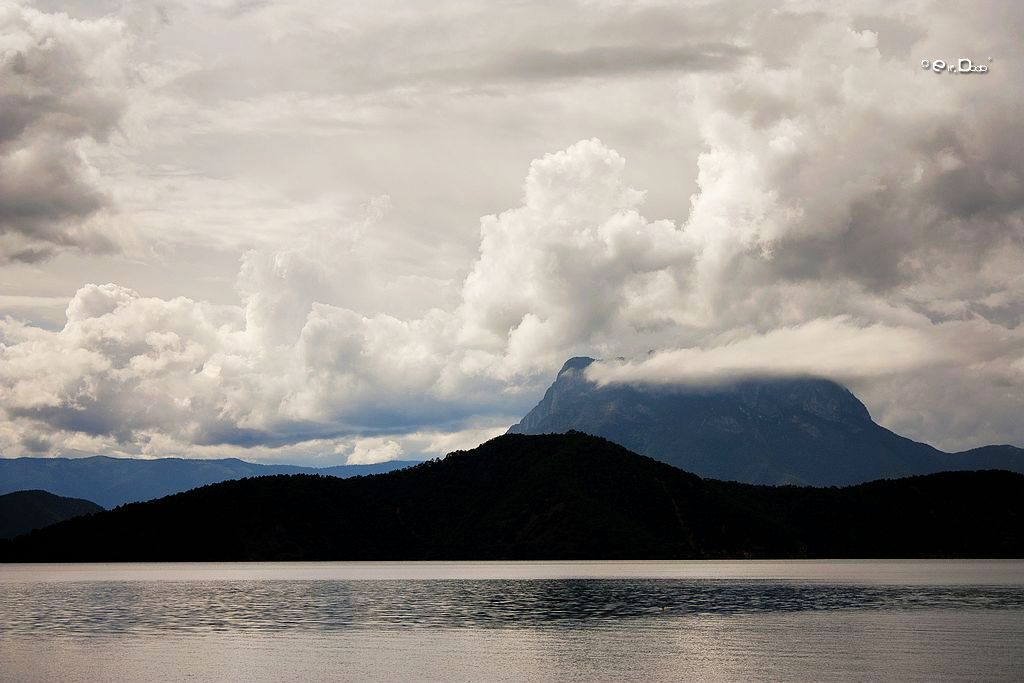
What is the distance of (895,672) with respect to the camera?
8800 cm

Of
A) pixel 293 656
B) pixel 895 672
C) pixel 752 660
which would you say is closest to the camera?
pixel 895 672

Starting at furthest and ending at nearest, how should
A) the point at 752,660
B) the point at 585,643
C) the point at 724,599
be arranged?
1. the point at 724,599
2. the point at 585,643
3. the point at 752,660

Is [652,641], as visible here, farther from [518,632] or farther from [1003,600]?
[1003,600]

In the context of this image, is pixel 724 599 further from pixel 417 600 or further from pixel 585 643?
pixel 585 643

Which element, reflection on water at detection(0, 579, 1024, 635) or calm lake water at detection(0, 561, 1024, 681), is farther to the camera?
reflection on water at detection(0, 579, 1024, 635)

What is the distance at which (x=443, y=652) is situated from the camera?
354 feet

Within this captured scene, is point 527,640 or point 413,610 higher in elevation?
point 413,610

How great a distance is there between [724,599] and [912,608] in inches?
1516

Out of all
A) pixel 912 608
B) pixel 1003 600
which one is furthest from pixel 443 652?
pixel 1003 600

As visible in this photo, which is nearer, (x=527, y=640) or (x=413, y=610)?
(x=527, y=640)

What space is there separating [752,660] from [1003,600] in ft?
334

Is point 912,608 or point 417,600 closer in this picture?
point 912,608

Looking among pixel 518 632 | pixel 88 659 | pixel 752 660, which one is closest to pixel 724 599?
pixel 518 632

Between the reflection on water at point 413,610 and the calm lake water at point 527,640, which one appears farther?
the reflection on water at point 413,610
